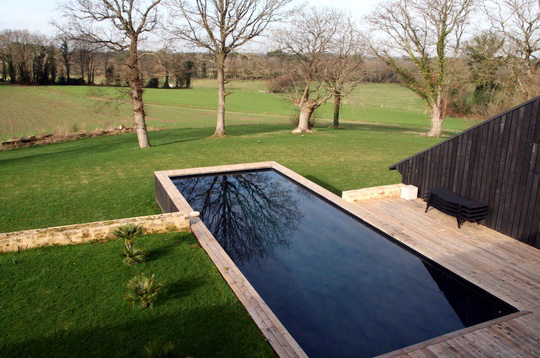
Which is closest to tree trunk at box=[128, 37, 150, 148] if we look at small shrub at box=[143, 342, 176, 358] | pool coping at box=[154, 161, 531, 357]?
pool coping at box=[154, 161, 531, 357]

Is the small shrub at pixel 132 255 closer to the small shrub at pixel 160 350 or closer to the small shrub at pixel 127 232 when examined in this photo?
the small shrub at pixel 127 232

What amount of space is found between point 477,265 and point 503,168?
2.47 meters

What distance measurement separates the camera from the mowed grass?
4.53 metres

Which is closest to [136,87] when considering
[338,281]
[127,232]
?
[127,232]

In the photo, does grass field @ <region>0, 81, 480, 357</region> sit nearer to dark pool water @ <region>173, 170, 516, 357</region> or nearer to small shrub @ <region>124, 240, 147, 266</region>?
small shrub @ <region>124, 240, 147, 266</region>

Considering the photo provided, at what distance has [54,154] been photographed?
18.5 meters

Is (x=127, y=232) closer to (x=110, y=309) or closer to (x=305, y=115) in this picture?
(x=110, y=309)

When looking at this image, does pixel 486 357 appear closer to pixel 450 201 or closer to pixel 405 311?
pixel 405 311

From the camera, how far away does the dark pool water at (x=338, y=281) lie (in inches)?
205

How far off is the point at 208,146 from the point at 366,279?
1384cm

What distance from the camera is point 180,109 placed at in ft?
147

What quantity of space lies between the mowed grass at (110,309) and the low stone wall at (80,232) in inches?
6.8

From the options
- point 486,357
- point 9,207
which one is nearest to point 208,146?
point 9,207

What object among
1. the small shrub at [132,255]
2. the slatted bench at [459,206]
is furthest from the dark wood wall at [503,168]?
the small shrub at [132,255]
